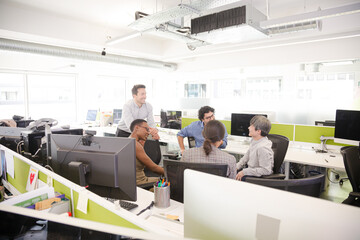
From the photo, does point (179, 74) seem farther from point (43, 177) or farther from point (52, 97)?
point (43, 177)

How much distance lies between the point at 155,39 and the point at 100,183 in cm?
511

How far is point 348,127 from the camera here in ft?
9.83

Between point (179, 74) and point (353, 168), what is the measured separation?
19.9 ft

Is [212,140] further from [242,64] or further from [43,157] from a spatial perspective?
[242,64]

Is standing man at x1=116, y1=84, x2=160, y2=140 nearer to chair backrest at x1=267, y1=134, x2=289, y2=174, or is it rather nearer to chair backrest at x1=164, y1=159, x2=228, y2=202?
chair backrest at x1=267, y1=134, x2=289, y2=174

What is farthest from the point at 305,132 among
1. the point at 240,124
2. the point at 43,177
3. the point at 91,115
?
the point at 91,115

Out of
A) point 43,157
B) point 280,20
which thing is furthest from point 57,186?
point 280,20

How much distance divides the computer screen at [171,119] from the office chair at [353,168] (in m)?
A: 3.15

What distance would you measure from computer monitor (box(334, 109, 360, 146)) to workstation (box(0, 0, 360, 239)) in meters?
0.27

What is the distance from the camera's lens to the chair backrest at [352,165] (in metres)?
2.12

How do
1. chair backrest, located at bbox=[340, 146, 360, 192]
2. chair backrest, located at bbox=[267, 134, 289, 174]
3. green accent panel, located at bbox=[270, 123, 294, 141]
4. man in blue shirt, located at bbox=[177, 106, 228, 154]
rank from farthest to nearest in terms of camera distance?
green accent panel, located at bbox=[270, 123, 294, 141], man in blue shirt, located at bbox=[177, 106, 228, 154], chair backrest, located at bbox=[267, 134, 289, 174], chair backrest, located at bbox=[340, 146, 360, 192]

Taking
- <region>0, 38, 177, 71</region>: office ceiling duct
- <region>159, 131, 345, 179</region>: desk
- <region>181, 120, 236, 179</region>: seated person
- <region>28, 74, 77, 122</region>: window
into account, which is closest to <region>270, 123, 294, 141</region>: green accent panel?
<region>159, 131, 345, 179</region>: desk

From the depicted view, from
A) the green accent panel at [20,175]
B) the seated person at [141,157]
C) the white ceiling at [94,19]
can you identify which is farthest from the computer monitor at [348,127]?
the green accent panel at [20,175]

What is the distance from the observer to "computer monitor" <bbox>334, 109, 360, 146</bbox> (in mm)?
2928
